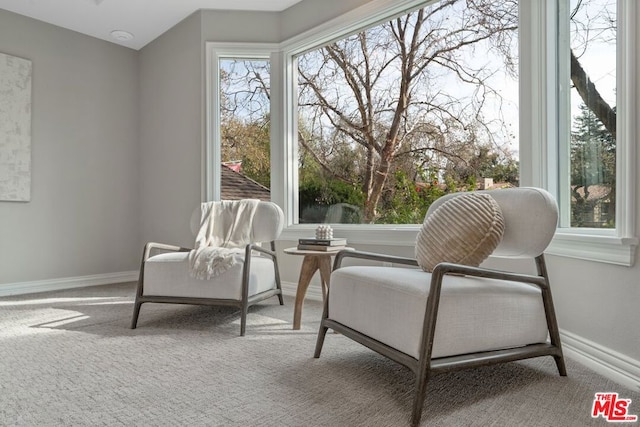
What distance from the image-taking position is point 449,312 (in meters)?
1.50

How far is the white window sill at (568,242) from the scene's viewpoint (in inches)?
69.2

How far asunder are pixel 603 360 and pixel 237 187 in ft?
9.69

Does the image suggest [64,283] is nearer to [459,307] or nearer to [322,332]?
[322,332]

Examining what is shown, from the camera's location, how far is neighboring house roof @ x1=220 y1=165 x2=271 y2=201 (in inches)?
153

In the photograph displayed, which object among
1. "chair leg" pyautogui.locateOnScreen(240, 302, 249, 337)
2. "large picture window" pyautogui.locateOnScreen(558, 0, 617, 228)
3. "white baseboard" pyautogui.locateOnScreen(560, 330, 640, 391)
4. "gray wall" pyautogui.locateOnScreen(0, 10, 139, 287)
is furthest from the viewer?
"gray wall" pyautogui.locateOnScreen(0, 10, 139, 287)

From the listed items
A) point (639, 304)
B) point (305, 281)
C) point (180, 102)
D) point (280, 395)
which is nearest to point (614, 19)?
point (639, 304)

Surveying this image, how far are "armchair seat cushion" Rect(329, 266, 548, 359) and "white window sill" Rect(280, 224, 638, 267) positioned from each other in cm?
38

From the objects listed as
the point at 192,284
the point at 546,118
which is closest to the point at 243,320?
the point at 192,284

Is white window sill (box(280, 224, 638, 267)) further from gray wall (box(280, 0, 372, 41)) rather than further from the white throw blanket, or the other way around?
gray wall (box(280, 0, 372, 41))

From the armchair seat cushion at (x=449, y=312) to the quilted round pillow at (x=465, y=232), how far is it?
11cm

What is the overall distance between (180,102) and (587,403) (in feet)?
12.6

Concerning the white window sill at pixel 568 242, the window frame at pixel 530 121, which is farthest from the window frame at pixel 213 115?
the white window sill at pixel 568 242

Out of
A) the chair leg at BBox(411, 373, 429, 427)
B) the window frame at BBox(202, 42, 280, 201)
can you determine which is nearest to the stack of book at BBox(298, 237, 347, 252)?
the chair leg at BBox(411, 373, 429, 427)

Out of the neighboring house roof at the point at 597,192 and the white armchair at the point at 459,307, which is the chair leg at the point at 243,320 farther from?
the neighboring house roof at the point at 597,192
